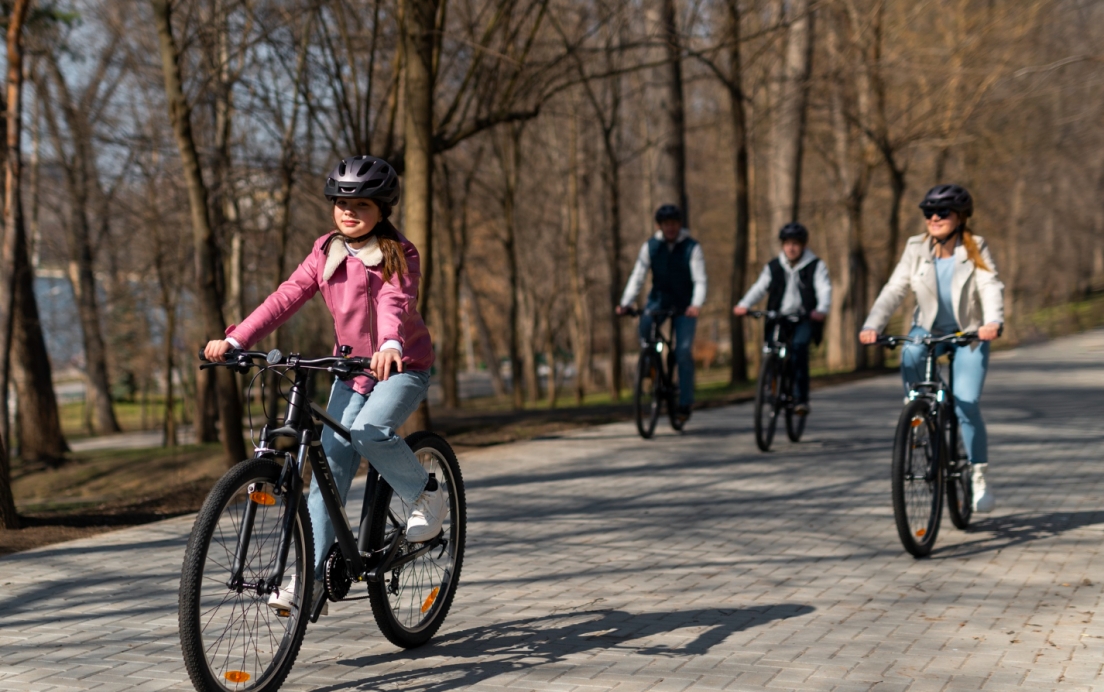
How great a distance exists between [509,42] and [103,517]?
7690 mm

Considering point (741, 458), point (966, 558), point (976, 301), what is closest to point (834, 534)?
point (966, 558)

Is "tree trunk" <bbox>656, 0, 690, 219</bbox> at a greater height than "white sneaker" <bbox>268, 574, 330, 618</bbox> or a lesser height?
greater

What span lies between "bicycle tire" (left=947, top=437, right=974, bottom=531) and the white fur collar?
4.08 metres

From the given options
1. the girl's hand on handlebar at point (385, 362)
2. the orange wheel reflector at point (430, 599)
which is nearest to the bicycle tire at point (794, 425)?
the orange wheel reflector at point (430, 599)

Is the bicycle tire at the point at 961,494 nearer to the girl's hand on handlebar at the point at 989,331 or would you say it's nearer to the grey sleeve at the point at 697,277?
the girl's hand on handlebar at the point at 989,331

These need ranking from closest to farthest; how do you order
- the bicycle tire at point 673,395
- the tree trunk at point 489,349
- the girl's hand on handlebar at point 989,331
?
the girl's hand on handlebar at point 989,331
the bicycle tire at point 673,395
the tree trunk at point 489,349

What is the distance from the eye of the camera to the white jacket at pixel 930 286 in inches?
291

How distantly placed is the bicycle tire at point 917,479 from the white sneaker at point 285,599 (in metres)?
3.49

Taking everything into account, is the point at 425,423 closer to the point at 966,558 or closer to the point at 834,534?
the point at 834,534

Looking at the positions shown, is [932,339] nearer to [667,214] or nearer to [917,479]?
[917,479]

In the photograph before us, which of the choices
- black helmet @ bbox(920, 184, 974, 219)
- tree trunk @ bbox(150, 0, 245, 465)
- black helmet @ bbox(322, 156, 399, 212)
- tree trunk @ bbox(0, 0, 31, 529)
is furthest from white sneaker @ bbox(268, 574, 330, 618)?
tree trunk @ bbox(150, 0, 245, 465)

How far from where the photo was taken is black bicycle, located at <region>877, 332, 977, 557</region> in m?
6.70

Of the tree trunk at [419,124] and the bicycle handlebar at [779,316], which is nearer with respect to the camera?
the bicycle handlebar at [779,316]

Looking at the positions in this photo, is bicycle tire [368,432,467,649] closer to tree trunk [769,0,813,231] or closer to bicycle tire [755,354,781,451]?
bicycle tire [755,354,781,451]
